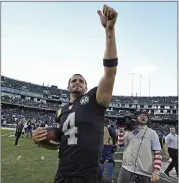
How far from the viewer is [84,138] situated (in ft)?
8.66

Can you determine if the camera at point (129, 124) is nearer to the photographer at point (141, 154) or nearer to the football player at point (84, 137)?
the photographer at point (141, 154)

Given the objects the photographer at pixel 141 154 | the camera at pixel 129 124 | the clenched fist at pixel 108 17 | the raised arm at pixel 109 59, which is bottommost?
the photographer at pixel 141 154

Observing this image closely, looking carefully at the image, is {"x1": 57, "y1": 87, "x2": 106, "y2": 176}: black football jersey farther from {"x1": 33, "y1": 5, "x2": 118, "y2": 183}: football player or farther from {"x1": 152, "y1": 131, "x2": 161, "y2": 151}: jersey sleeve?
{"x1": 152, "y1": 131, "x2": 161, "y2": 151}: jersey sleeve

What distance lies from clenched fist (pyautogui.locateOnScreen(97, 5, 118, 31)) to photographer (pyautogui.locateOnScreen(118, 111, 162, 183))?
9.93 ft

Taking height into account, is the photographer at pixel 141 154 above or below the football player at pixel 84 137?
below

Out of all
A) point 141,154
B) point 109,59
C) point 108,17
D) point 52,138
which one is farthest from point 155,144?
point 108,17

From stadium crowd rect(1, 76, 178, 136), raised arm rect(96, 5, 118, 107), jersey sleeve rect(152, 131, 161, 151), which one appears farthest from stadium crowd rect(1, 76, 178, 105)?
raised arm rect(96, 5, 118, 107)

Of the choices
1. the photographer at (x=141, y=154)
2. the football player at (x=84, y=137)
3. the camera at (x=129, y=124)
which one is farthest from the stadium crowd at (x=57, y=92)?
the football player at (x=84, y=137)

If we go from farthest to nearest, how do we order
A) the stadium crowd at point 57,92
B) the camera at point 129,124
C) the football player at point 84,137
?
the stadium crowd at point 57,92 < the camera at point 129,124 < the football player at point 84,137

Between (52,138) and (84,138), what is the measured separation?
1.31 feet

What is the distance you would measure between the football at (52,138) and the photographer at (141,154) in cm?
248

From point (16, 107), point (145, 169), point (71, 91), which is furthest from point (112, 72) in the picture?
point (16, 107)

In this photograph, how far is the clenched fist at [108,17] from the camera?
2.29m

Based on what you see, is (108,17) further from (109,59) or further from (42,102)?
(42,102)
